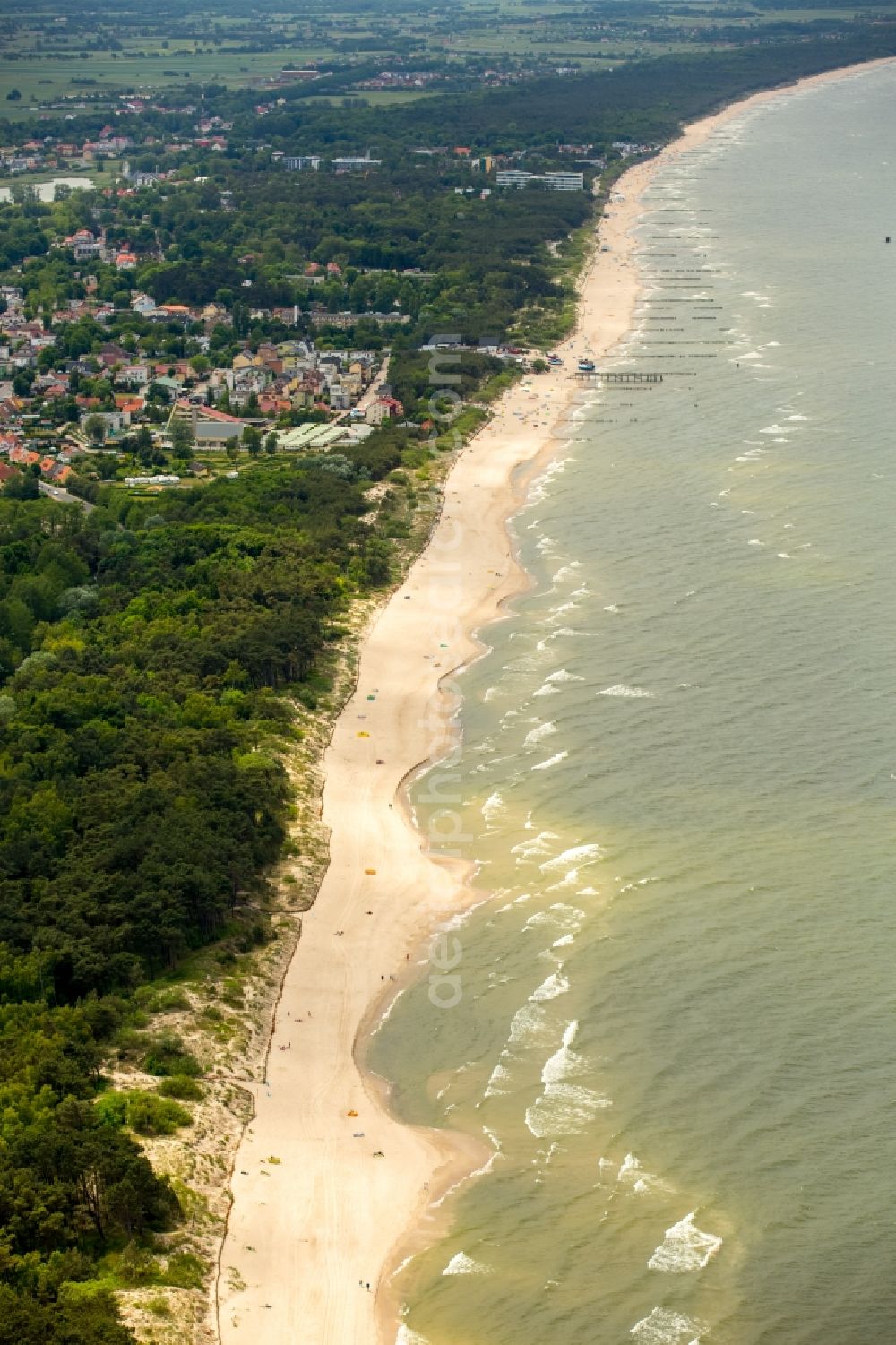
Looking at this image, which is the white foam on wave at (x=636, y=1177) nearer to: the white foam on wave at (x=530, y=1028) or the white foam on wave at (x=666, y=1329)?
the white foam on wave at (x=666, y=1329)

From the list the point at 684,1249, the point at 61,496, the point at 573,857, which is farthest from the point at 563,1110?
the point at 61,496

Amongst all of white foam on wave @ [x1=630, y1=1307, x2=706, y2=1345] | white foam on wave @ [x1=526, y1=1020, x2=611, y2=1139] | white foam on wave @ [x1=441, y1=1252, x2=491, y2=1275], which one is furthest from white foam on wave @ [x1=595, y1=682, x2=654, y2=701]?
white foam on wave @ [x1=630, y1=1307, x2=706, y2=1345]

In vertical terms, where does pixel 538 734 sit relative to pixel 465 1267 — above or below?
above

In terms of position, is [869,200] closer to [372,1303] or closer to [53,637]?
[53,637]

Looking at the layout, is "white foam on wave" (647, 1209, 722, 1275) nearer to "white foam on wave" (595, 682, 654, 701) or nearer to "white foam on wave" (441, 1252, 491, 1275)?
"white foam on wave" (441, 1252, 491, 1275)

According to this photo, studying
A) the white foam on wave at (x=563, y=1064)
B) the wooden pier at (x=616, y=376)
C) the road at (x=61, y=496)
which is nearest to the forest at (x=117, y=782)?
the road at (x=61, y=496)

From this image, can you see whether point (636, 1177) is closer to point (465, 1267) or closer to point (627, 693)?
point (465, 1267)
